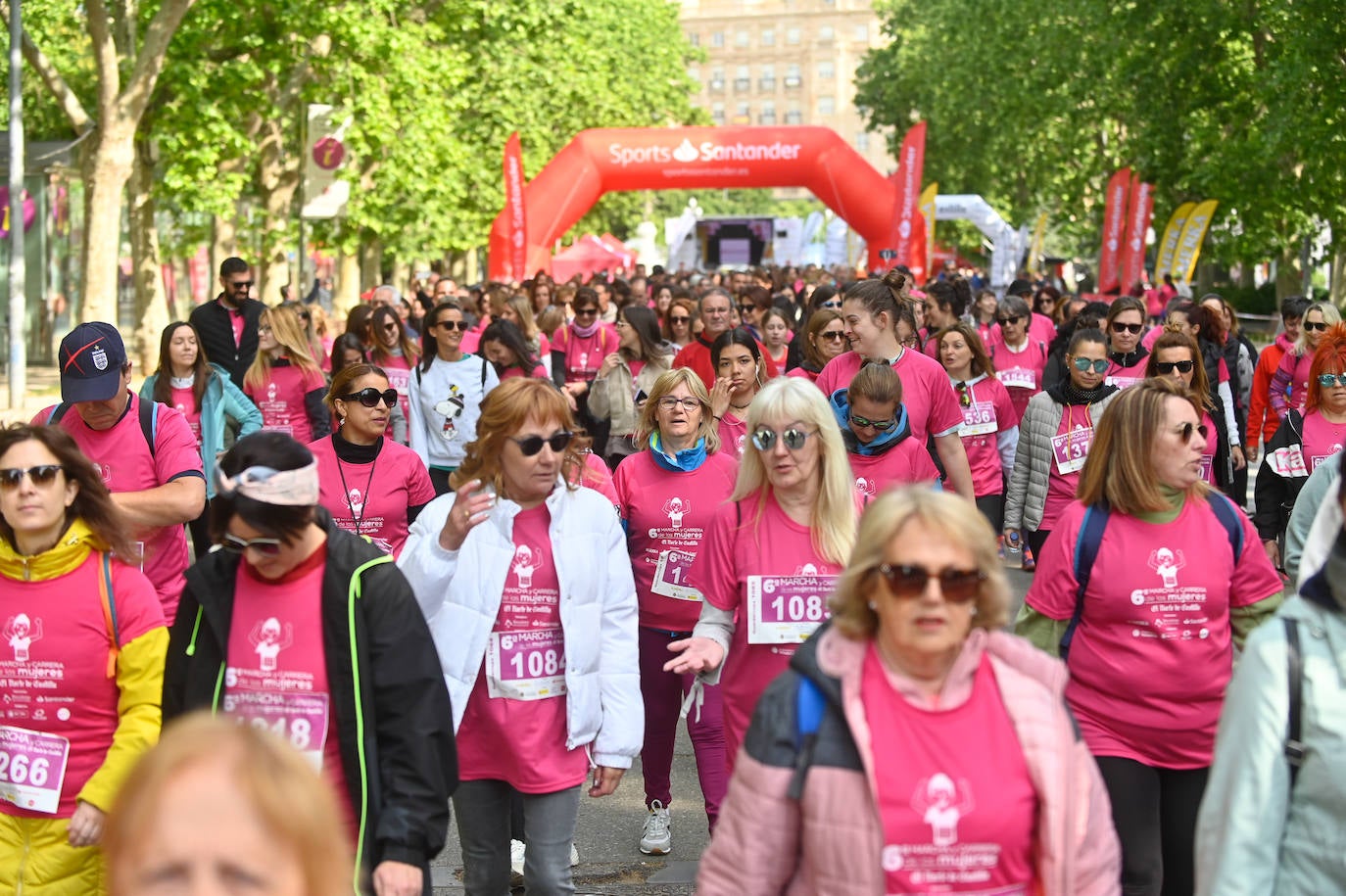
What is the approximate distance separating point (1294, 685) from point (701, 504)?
3267mm

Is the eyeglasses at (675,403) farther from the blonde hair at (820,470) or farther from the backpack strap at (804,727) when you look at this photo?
the backpack strap at (804,727)

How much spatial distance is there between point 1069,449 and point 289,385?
4.43 metres

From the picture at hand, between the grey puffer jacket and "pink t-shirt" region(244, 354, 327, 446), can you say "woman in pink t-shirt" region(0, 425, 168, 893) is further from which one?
"pink t-shirt" region(244, 354, 327, 446)

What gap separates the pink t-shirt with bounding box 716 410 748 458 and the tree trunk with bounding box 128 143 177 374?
19815 mm

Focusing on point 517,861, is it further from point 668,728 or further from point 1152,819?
point 1152,819

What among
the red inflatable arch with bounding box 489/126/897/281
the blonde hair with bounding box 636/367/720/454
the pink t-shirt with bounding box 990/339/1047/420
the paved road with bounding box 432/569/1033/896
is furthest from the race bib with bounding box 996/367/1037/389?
the red inflatable arch with bounding box 489/126/897/281

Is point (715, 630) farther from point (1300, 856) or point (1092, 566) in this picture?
point (1300, 856)

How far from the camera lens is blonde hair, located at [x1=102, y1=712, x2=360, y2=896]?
7.38 ft

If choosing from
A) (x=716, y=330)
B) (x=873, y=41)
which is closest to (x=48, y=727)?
(x=716, y=330)

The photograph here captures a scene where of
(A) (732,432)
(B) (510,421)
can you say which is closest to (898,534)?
(B) (510,421)

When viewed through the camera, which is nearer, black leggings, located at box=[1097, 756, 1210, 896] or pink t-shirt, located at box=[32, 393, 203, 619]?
black leggings, located at box=[1097, 756, 1210, 896]

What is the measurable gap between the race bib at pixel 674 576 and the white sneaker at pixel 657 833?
0.85 m

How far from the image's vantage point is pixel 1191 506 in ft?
15.9

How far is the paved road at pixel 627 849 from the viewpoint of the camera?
6.29 metres
